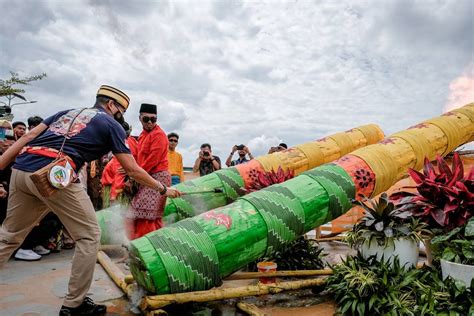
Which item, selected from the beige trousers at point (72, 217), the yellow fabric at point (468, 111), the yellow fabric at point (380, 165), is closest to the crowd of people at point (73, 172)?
the beige trousers at point (72, 217)

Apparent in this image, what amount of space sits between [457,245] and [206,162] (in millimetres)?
5214

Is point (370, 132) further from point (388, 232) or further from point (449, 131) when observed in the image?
point (388, 232)

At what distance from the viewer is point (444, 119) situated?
5.76m

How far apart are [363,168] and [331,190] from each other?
0.69 meters

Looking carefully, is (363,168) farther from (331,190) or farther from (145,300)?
(145,300)

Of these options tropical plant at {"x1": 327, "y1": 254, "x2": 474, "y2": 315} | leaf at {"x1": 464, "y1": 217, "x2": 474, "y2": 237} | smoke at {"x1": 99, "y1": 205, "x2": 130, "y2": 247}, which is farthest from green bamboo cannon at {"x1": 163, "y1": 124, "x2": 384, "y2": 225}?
leaf at {"x1": 464, "y1": 217, "x2": 474, "y2": 237}

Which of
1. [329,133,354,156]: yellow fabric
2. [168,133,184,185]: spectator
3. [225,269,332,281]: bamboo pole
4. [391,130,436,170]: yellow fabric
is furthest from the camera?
[168,133,184,185]: spectator

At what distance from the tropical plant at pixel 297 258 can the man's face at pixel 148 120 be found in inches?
76.7

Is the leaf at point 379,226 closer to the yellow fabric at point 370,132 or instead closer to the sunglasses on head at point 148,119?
the sunglasses on head at point 148,119

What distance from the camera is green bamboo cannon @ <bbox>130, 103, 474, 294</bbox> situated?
2935 mm

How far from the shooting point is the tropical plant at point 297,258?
4.41m

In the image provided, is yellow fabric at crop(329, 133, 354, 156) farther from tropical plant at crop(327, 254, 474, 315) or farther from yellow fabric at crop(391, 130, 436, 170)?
tropical plant at crop(327, 254, 474, 315)

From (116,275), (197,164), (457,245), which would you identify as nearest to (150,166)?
(116,275)

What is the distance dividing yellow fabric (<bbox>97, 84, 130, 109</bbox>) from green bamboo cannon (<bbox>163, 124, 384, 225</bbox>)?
2.16m
